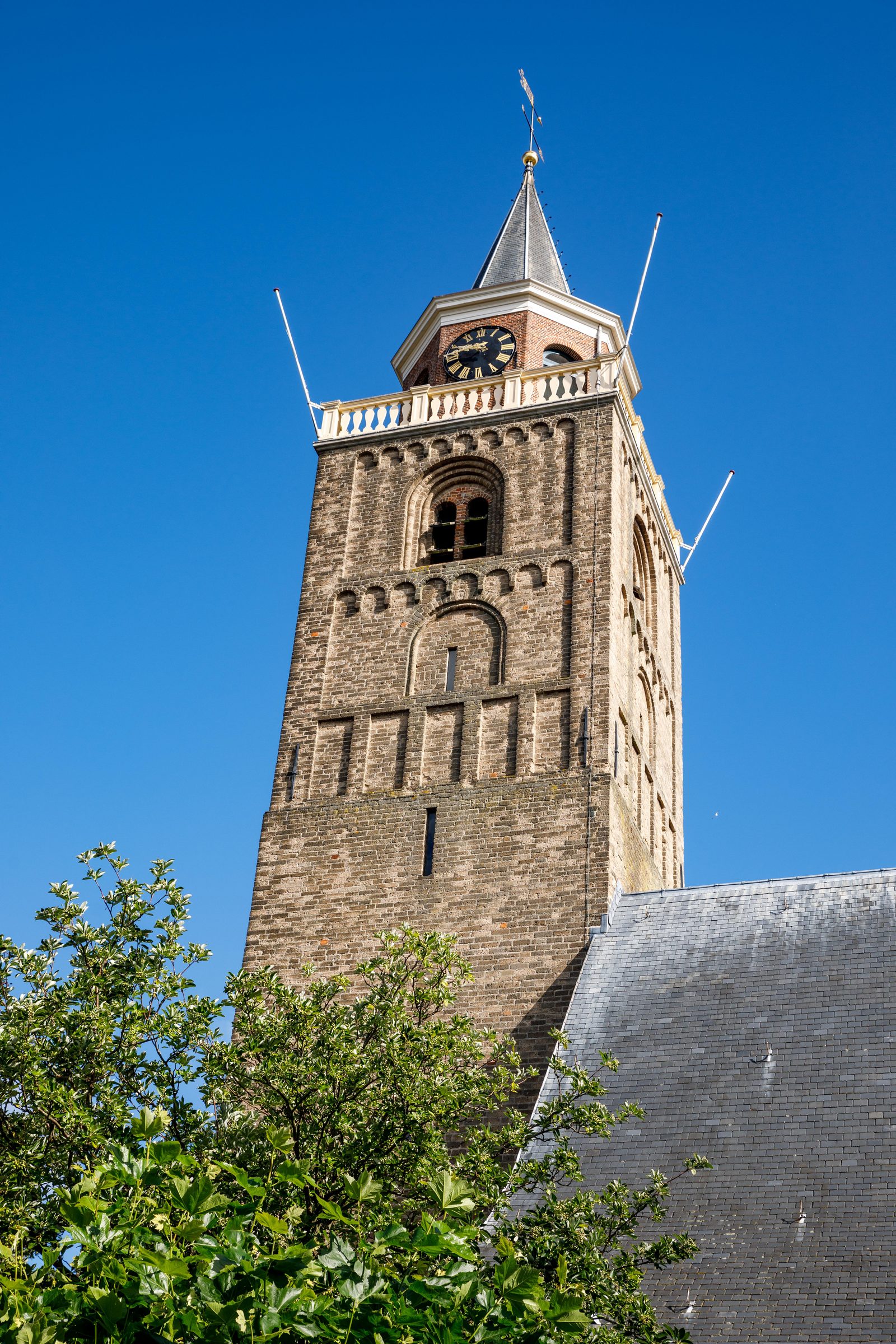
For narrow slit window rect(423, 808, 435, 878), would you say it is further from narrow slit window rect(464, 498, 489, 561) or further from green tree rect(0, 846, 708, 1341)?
green tree rect(0, 846, 708, 1341)

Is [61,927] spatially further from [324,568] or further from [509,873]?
[324,568]

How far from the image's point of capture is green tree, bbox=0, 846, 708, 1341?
12703 mm

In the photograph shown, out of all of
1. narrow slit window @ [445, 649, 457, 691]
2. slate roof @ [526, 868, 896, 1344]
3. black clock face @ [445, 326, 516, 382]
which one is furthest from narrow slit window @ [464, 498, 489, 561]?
slate roof @ [526, 868, 896, 1344]

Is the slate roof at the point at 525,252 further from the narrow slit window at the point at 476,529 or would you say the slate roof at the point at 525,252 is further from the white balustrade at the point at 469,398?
the narrow slit window at the point at 476,529

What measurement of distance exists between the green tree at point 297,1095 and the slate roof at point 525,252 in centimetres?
2086

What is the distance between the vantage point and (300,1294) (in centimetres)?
836

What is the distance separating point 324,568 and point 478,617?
343 centimetres

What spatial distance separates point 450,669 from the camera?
25.4 meters

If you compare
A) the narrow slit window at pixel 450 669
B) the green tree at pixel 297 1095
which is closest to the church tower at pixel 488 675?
the narrow slit window at pixel 450 669

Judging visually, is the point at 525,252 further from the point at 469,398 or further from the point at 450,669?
the point at 450,669

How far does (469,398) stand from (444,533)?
9.69 ft

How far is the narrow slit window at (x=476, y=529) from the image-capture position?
1072 inches

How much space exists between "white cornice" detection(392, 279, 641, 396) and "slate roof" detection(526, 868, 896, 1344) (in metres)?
14.2

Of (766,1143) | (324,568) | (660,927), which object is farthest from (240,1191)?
(324,568)
